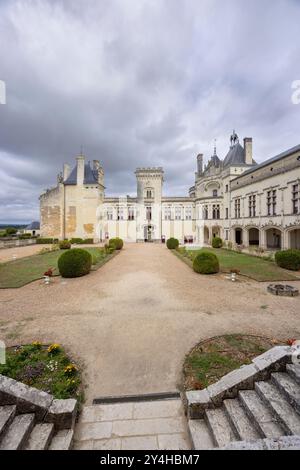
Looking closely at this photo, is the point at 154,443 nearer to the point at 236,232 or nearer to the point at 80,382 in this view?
the point at 80,382

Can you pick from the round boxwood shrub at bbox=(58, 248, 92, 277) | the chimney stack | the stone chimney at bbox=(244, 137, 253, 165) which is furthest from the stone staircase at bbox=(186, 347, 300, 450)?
the chimney stack

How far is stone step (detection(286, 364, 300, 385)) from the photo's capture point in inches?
118

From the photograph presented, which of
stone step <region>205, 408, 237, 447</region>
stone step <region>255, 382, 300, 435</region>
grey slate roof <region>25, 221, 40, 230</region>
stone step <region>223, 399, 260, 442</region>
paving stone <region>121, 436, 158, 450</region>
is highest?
grey slate roof <region>25, 221, 40, 230</region>

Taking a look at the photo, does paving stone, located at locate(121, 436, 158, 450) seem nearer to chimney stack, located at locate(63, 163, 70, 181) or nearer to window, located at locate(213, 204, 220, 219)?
window, located at locate(213, 204, 220, 219)

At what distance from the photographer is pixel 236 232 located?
29.2 metres

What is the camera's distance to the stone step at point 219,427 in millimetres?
2588

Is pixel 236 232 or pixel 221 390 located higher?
pixel 236 232

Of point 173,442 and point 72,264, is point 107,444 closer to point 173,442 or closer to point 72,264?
point 173,442

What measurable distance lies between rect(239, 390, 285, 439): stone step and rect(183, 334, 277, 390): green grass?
60cm

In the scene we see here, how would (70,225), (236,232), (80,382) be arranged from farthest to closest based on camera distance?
(70,225)
(236,232)
(80,382)

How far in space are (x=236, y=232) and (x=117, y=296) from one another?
25404 millimetres

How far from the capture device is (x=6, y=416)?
2.67 m

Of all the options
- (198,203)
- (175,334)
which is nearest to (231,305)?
(175,334)

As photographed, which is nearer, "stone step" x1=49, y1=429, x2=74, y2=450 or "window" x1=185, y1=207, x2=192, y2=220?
"stone step" x1=49, y1=429, x2=74, y2=450
